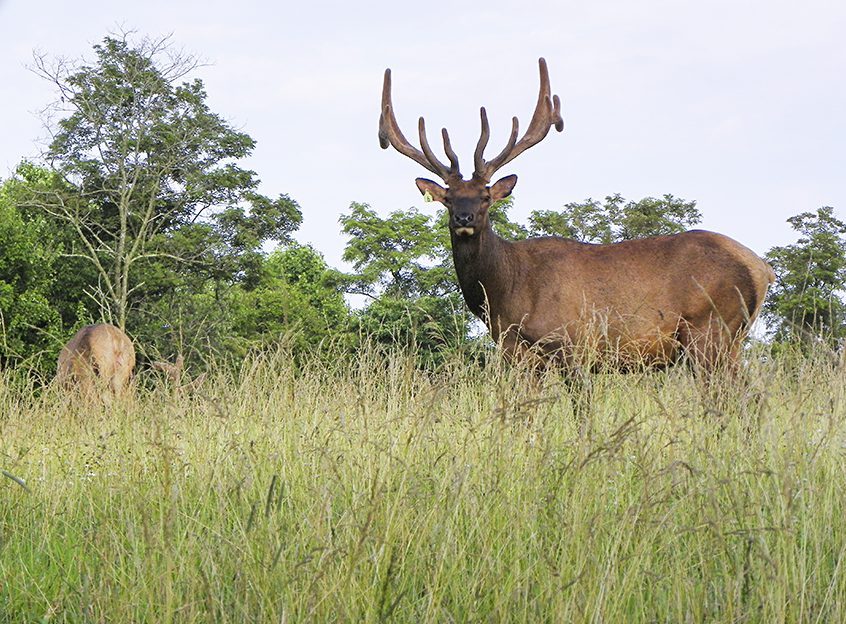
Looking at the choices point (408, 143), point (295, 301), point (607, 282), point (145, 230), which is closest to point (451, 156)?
point (408, 143)

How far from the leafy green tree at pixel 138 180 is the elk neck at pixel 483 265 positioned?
22010 mm

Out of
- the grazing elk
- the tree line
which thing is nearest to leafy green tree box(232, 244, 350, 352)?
the tree line

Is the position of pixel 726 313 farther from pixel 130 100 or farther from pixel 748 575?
pixel 130 100

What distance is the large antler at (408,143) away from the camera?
8398 mm

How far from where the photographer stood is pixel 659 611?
2.90 m

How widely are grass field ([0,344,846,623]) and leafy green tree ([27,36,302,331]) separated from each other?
81.5ft

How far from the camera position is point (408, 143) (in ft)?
29.4

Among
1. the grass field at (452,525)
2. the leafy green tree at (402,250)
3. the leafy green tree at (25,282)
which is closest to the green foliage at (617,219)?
the leafy green tree at (402,250)

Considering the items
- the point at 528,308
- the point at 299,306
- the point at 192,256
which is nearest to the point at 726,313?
the point at 528,308

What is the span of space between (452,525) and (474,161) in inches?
211

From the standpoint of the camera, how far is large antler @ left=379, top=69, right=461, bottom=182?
8.40 metres

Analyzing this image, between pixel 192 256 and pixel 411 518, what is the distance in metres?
28.6

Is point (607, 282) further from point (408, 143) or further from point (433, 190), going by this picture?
point (408, 143)

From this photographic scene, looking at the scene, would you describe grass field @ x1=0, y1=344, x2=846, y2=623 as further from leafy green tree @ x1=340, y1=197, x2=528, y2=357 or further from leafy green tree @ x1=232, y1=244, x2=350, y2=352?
leafy green tree @ x1=340, y1=197, x2=528, y2=357
